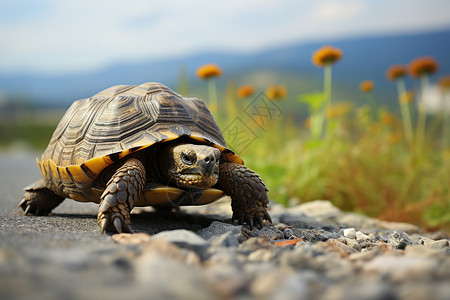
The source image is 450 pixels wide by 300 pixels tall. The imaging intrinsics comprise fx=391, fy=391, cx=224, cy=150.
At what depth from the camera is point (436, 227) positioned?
4.77m

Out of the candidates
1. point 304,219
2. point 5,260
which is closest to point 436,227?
point 304,219

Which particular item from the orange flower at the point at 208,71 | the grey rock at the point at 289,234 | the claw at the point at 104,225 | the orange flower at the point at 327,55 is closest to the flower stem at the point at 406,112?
the orange flower at the point at 327,55

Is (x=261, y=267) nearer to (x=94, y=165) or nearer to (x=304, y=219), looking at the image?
(x=94, y=165)

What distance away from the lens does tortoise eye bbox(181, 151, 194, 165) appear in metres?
2.69

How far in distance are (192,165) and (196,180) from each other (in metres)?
0.11

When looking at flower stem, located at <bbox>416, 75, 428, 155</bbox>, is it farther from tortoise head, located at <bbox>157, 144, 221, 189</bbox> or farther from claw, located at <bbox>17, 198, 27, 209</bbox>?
claw, located at <bbox>17, 198, 27, 209</bbox>

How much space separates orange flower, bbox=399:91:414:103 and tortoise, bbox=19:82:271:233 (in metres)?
4.05

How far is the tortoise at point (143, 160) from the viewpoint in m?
2.63

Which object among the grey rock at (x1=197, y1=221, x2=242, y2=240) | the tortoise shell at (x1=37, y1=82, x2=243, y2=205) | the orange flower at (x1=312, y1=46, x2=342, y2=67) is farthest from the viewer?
the orange flower at (x1=312, y1=46, x2=342, y2=67)

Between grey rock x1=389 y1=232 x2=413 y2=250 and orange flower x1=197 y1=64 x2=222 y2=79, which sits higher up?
orange flower x1=197 y1=64 x2=222 y2=79

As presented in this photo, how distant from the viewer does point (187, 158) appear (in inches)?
107

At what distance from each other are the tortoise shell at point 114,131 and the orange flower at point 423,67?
13.0 feet

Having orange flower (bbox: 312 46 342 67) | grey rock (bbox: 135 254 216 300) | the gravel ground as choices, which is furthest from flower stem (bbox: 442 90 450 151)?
grey rock (bbox: 135 254 216 300)

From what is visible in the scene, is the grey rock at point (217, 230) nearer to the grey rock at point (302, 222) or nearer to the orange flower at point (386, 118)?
the grey rock at point (302, 222)
